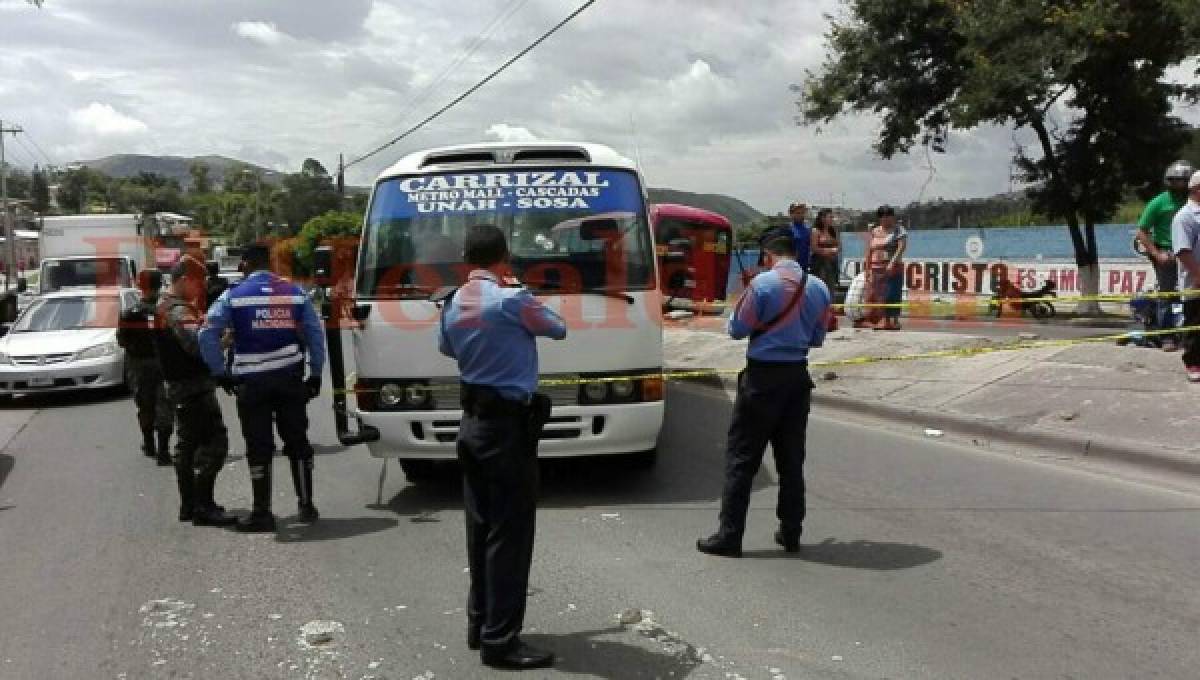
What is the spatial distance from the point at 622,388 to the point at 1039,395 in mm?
4559

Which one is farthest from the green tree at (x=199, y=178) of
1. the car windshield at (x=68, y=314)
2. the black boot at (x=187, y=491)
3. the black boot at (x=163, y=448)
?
the black boot at (x=187, y=491)

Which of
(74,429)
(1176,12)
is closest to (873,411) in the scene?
(74,429)

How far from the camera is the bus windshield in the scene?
22.3 feet

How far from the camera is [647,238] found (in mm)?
7020

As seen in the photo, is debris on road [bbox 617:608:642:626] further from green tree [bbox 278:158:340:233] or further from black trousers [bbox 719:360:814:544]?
green tree [bbox 278:158:340:233]

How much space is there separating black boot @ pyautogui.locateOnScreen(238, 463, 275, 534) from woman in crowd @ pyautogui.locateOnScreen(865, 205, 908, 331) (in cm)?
861

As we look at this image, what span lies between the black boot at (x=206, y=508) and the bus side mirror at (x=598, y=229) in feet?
9.69

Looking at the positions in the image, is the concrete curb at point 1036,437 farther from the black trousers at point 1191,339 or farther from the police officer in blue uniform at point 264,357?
the police officer in blue uniform at point 264,357

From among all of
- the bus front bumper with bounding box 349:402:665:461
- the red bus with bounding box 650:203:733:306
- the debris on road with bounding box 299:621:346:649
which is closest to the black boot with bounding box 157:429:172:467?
the bus front bumper with bounding box 349:402:665:461

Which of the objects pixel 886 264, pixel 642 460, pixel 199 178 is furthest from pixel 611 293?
pixel 199 178

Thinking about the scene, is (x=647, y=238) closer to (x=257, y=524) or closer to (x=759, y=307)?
(x=759, y=307)

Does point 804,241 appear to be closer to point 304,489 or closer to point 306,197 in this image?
point 304,489

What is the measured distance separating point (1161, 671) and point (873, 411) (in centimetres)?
596

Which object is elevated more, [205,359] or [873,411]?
[205,359]
